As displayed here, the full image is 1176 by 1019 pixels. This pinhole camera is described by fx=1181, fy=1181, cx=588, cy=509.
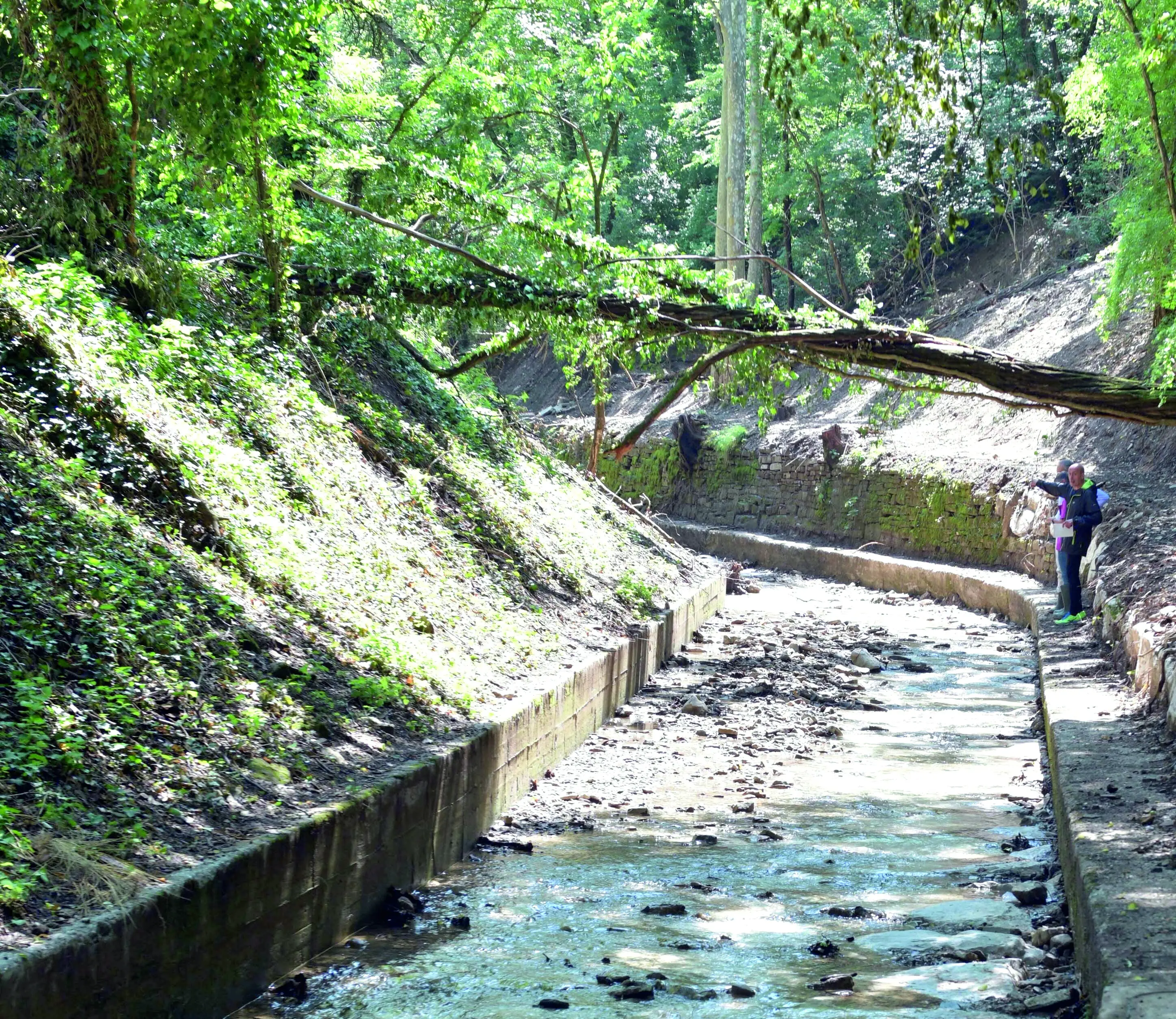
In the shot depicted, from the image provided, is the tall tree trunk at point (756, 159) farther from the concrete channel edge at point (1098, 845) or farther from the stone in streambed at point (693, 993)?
the stone in streambed at point (693, 993)

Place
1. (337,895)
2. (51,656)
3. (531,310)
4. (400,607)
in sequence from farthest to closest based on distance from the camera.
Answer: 1. (531,310)
2. (400,607)
3. (337,895)
4. (51,656)

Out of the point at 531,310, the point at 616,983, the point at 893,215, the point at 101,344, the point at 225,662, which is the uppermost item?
the point at 893,215

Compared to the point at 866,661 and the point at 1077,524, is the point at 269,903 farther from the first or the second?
the point at 1077,524

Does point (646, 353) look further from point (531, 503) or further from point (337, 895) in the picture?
point (337, 895)

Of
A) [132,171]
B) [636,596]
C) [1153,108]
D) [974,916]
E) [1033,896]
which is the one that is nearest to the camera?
[974,916]

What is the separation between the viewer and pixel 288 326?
10.2 metres

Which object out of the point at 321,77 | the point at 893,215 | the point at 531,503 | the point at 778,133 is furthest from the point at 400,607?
the point at 778,133

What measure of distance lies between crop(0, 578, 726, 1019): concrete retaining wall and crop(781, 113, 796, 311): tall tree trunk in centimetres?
2180

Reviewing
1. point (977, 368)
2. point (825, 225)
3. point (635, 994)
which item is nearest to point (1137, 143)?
point (977, 368)

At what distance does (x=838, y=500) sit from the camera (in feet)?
72.8

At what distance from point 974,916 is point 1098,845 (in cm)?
68

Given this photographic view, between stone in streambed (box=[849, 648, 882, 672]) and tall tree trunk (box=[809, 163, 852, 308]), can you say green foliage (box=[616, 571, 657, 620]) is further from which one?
tall tree trunk (box=[809, 163, 852, 308])

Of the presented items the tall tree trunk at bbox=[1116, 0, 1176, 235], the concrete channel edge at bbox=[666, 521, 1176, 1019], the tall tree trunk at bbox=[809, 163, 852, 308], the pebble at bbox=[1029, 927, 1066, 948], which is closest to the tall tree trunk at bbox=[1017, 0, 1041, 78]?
the tall tree trunk at bbox=[809, 163, 852, 308]

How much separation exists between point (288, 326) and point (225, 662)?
5.34m
